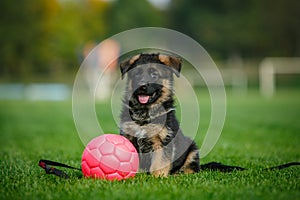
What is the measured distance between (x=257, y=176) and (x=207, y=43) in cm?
4965

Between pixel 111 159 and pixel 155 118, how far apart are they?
0.84 m

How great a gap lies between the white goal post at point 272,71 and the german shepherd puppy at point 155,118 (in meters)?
26.3

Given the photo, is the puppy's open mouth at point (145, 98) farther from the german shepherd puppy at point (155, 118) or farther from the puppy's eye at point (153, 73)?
the puppy's eye at point (153, 73)

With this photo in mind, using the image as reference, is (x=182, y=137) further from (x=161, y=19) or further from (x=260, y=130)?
(x=161, y=19)

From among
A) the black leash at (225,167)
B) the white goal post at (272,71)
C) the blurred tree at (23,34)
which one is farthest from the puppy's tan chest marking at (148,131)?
the blurred tree at (23,34)

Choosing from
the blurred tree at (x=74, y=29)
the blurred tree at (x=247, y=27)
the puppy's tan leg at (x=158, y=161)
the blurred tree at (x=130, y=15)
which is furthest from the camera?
the blurred tree at (x=130, y=15)

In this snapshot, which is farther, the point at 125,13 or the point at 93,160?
the point at 125,13

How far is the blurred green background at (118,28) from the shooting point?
49.3 metres

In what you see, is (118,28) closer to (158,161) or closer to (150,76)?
(150,76)

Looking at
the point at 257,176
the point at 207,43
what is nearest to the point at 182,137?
the point at 257,176

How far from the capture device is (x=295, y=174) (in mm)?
5176

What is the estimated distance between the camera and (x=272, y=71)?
34.1m

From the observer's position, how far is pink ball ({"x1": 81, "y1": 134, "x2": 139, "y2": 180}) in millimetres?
4719

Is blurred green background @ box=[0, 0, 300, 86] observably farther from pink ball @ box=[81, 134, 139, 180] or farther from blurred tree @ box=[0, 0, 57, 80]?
pink ball @ box=[81, 134, 139, 180]
